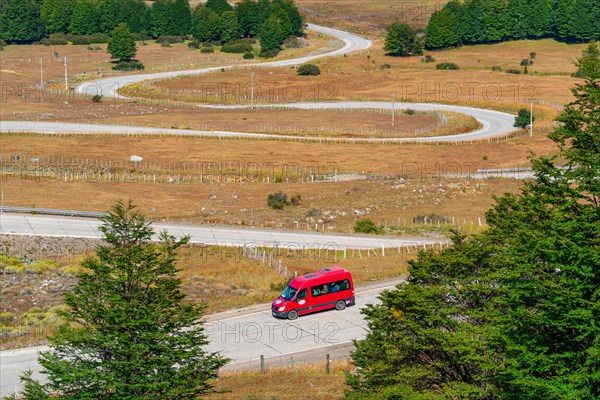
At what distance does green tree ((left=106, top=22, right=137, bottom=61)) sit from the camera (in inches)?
7731

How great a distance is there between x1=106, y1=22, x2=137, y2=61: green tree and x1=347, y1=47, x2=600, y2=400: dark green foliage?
170 meters

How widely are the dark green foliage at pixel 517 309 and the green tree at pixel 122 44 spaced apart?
170373mm

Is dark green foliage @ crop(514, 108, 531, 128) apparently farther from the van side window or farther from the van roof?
the van side window

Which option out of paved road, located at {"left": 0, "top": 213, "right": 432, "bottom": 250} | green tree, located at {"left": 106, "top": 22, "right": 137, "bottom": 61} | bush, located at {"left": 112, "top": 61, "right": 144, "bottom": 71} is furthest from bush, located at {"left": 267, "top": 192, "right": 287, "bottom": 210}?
green tree, located at {"left": 106, "top": 22, "right": 137, "bottom": 61}

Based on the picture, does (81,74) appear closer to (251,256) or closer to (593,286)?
(251,256)

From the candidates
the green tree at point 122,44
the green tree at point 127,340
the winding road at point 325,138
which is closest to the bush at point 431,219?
the winding road at point 325,138

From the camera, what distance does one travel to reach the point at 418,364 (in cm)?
3195

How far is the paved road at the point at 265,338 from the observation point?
4616 cm

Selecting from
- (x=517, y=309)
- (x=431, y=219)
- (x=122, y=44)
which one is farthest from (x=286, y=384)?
(x=122, y=44)

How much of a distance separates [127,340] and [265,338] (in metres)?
19.9

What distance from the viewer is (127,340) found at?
98.7 feet

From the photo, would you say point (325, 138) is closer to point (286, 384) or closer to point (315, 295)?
point (315, 295)

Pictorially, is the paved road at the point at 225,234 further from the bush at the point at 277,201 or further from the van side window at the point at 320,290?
the van side window at the point at 320,290

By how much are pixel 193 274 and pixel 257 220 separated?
59.3ft
